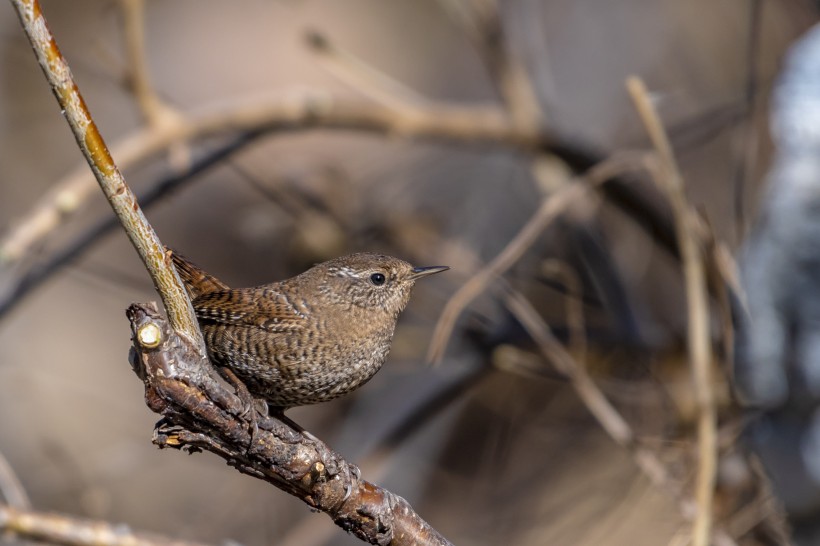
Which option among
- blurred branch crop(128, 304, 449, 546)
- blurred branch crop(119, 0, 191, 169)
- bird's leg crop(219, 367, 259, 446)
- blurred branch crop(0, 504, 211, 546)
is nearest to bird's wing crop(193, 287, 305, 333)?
bird's leg crop(219, 367, 259, 446)

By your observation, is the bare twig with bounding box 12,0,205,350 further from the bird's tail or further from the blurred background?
the blurred background

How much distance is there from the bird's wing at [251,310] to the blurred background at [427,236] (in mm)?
1379

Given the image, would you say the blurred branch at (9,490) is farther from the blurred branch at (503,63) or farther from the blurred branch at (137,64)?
the blurred branch at (503,63)

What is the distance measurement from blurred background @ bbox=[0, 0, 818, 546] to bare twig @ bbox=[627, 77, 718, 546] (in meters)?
0.15

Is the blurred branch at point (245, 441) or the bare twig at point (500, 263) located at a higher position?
the bare twig at point (500, 263)

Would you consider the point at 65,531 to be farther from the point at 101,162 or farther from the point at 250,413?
the point at 101,162

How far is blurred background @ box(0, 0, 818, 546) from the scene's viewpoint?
418 cm

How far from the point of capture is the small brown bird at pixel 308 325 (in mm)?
2115

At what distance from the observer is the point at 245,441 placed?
6.09 ft

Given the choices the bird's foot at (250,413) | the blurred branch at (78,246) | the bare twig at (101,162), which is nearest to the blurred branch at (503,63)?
the blurred branch at (78,246)

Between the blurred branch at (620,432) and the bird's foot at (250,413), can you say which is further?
the blurred branch at (620,432)

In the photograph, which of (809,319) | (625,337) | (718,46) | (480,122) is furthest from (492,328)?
(718,46)

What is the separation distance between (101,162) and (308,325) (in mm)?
828

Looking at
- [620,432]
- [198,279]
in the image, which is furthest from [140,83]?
[620,432]
